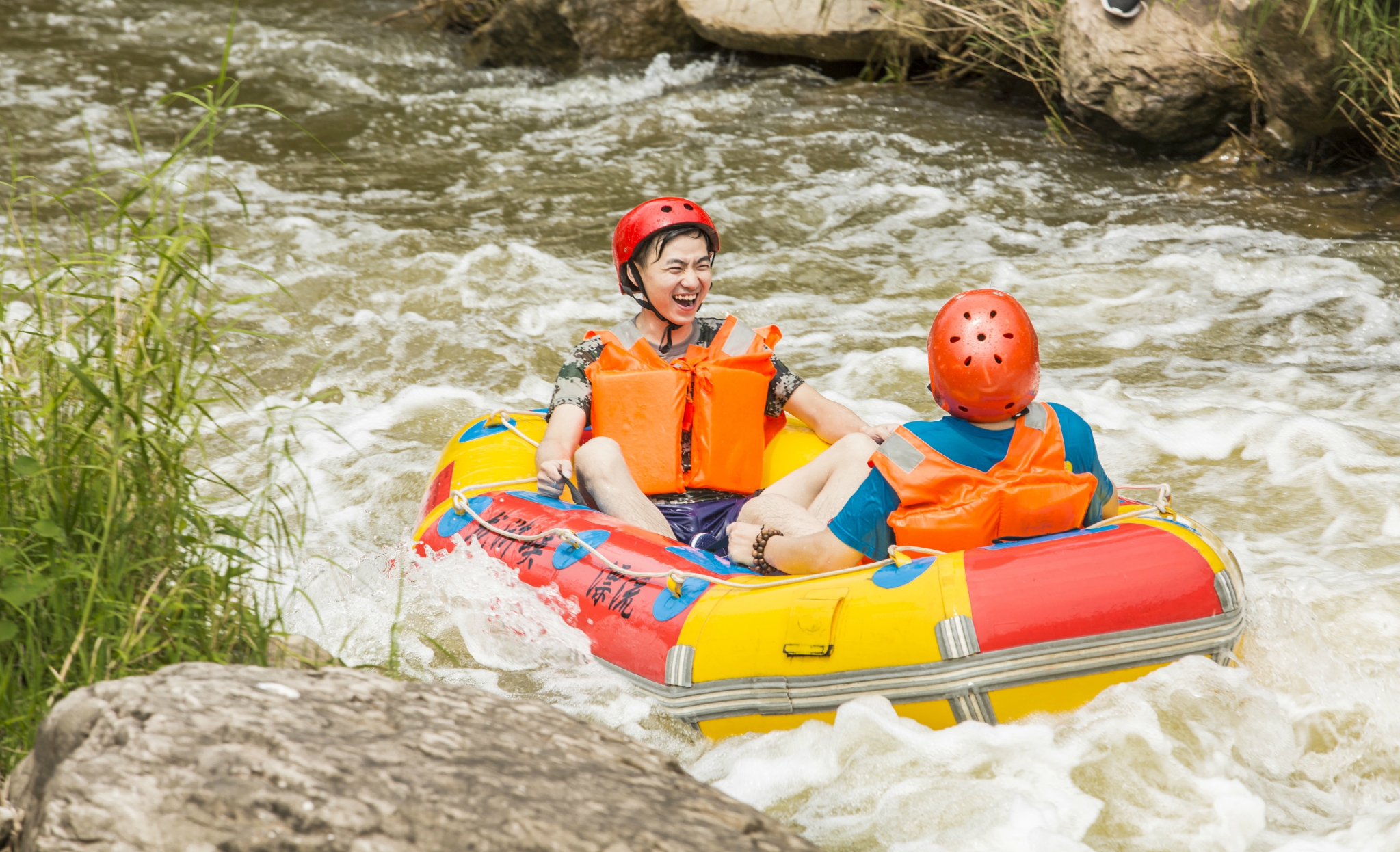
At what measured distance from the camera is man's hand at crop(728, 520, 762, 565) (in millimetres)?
3291

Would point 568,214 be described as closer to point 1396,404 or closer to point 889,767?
point 1396,404

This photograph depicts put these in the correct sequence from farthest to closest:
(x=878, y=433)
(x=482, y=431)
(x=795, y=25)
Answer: (x=795, y=25) → (x=482, y=431) → (x=878, y=433)

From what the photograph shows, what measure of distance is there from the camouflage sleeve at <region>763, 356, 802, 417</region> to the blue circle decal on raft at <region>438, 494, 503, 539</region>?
3.18ft

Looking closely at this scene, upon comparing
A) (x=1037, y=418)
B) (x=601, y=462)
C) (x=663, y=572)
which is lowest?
(x=663, y=572)

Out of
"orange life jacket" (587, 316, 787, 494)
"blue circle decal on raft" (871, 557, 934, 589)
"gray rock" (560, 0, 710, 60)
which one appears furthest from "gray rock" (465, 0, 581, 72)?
"blue circle decal on raft" (871, 557, 934, 589)

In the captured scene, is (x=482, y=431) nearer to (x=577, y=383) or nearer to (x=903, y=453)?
(x=577, y=383)

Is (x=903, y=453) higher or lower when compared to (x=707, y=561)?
higher

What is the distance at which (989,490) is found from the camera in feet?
9.00

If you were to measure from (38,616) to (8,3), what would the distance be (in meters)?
12.1

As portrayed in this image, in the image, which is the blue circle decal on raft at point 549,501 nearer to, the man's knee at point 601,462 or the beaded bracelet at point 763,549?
the man's knee at point 601,462

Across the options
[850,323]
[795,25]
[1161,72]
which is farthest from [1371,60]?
[795,25]

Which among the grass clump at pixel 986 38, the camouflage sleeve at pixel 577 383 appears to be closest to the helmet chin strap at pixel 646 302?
the camouflage sleeve at pixel 577 383

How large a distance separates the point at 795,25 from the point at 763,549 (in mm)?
6909

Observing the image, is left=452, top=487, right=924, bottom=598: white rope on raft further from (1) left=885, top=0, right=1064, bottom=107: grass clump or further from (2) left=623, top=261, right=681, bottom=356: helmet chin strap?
(1) left=885, top=0, right=1064, bottom=107: grass clump
